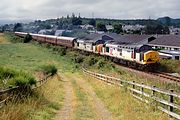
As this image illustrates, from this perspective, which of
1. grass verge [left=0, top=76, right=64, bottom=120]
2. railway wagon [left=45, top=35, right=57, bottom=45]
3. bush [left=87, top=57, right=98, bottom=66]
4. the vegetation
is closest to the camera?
grass verge [left=0, top=76, right=64, bottom=120]

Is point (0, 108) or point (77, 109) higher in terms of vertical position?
point (0, 108)

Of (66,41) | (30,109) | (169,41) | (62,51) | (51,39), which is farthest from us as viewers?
(51,39)

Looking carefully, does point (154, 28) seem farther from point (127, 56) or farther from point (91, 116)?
point (91, 116)

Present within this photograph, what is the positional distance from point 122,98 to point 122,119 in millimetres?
4199

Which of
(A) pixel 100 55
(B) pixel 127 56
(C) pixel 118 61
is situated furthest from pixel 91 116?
(A) pixel 100 55

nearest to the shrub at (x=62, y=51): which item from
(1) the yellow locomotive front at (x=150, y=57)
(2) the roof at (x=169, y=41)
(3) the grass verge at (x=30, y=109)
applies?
(2) the roof at (x=169, y=41)

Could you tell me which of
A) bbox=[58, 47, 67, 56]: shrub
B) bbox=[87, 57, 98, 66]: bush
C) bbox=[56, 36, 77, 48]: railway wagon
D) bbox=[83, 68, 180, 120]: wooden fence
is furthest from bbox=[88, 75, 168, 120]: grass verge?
bbox=[58, 47, 67, 56]: shrub

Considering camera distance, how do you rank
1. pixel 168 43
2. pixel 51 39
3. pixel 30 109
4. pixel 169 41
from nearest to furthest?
pixel 30 109
pixel 168 43
pixel 169 41
pixel 51 39

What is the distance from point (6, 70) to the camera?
20312 mm

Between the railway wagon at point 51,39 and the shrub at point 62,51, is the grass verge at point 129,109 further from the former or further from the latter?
the railway wagon at point 51,39

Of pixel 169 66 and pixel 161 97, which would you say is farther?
pixel 169 66

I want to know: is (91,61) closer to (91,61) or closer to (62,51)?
(91,61)

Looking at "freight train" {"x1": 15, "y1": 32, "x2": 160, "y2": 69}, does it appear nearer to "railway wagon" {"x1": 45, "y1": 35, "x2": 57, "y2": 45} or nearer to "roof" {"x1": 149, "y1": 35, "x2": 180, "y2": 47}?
"roof" {"x1": 149, "y1": 35, "x2": 180, "y2": 47}

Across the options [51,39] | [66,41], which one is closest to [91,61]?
[66,41]
